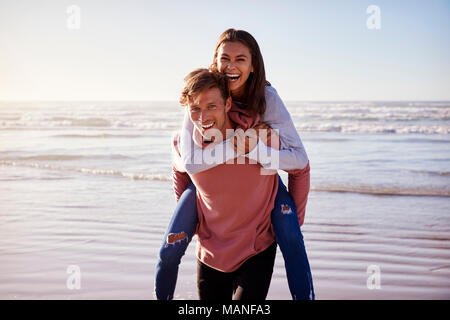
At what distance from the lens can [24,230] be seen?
556 centimetres

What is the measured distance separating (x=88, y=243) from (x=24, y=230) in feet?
3.19

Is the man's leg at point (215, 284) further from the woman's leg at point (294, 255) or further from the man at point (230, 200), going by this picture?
the woman's leg at point (294, 255)

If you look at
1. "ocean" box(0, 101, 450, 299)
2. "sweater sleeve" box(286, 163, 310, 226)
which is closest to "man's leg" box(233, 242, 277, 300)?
"sweater sleeve" box(286, 163, 310, 226)

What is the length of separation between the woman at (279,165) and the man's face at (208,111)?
0.09m

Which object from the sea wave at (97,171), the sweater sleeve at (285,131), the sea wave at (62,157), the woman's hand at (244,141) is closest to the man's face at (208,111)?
the woman's hand at (244,141)

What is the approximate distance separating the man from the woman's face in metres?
0.07

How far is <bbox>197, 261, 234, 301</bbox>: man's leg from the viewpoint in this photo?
2.59 m

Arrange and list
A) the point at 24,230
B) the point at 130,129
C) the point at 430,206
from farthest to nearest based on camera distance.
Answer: the point at 130,129 < the point at 430,206 < the point at 24,230

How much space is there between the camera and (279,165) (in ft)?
7.95

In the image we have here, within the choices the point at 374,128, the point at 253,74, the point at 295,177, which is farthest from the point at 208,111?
the point at 374,128

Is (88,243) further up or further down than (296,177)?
further down
